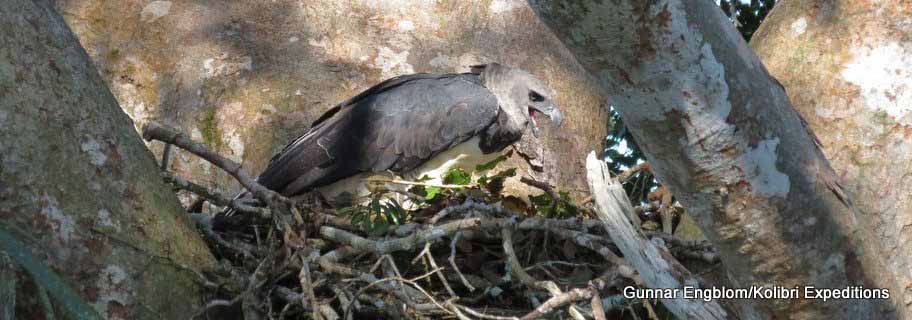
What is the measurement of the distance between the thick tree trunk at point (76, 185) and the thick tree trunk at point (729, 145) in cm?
131

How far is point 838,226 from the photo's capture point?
260 cm

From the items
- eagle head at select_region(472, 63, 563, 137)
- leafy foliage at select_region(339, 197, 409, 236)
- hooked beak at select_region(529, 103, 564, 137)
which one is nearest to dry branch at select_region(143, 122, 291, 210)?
leafy foliage at select_region(339, 197, 409, 236)

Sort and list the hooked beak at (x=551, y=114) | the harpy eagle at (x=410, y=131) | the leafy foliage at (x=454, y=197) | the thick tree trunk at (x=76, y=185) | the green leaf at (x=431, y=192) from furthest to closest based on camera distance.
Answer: the hooked beak at (x=551, y=114), the harpy eagle at (x=410, y=131), the green leaf at (x=431, y=192), the leafy foliage at (x=454, y=197), the thick tree trunk at (x=76, y=185)

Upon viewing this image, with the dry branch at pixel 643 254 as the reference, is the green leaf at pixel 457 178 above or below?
below

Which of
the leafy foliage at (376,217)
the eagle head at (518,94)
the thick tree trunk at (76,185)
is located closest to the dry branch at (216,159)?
the leafy foliage at (376,217)

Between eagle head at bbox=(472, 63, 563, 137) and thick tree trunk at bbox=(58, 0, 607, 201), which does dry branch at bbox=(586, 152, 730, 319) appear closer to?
thick tree trunk at bbox=(58, 0, 607, 201)

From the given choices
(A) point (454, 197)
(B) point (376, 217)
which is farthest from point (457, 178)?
(B) point (376, 217)

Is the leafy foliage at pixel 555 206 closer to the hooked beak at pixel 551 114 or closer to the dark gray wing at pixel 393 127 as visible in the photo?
the dark gray wing at pixel 393 127

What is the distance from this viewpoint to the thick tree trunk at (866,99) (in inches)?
124

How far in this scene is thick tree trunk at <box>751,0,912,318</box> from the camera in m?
3.16

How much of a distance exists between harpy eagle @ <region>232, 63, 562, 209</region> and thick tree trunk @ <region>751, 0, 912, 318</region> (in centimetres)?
168

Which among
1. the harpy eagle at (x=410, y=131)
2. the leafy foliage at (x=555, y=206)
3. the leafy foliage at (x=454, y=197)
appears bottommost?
the leafy foliage at (x=555, y=206)

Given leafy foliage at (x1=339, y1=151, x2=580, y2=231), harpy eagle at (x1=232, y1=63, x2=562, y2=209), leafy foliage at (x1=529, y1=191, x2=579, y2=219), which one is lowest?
leafy foliage at (x1=529, y1=191, x2=579, y2=219)

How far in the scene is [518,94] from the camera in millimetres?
4938
